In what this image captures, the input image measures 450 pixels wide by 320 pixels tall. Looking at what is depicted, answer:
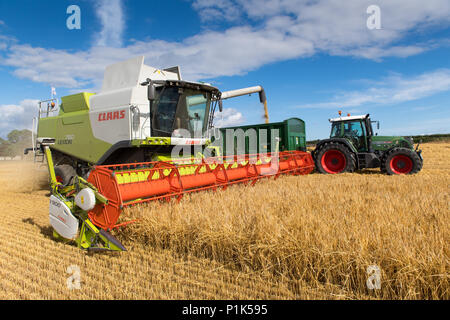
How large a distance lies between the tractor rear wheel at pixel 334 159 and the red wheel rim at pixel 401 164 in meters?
0.84

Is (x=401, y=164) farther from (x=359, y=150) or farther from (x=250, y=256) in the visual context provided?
(x=250, y=256)

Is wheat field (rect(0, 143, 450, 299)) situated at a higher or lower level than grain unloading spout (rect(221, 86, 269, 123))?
lower

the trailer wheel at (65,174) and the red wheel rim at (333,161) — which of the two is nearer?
the trailer wheel at (65,174)

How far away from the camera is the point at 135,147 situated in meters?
5.09

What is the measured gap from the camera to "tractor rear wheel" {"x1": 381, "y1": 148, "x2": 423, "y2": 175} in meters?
6.44

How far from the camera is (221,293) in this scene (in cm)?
186

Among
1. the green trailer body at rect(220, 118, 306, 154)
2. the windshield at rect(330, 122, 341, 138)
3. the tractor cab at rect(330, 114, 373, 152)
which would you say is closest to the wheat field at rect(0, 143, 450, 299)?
the tractor cab at rect(330, 114, 373, 152)

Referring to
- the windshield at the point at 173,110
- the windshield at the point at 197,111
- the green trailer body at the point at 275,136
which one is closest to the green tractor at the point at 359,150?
the green trailer body at the point at 275,136

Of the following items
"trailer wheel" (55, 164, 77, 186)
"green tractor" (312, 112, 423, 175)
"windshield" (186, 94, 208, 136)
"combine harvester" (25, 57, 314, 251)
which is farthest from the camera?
"green tractor" (312, 112, 423, 175)

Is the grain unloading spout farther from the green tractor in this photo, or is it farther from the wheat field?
the wheat field

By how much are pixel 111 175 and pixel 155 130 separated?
2354 millimetres

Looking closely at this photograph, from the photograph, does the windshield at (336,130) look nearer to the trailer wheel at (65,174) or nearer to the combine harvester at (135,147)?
the combine harvester at (135,147)

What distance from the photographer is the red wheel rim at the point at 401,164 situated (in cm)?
654

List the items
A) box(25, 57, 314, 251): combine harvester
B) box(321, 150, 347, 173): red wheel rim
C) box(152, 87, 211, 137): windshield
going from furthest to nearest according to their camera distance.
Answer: box(321, 150, 347, 173): red wheel rim < box(152, 87, 211, 137): windshield < box(25, 57, 314, 251): combine harvester
